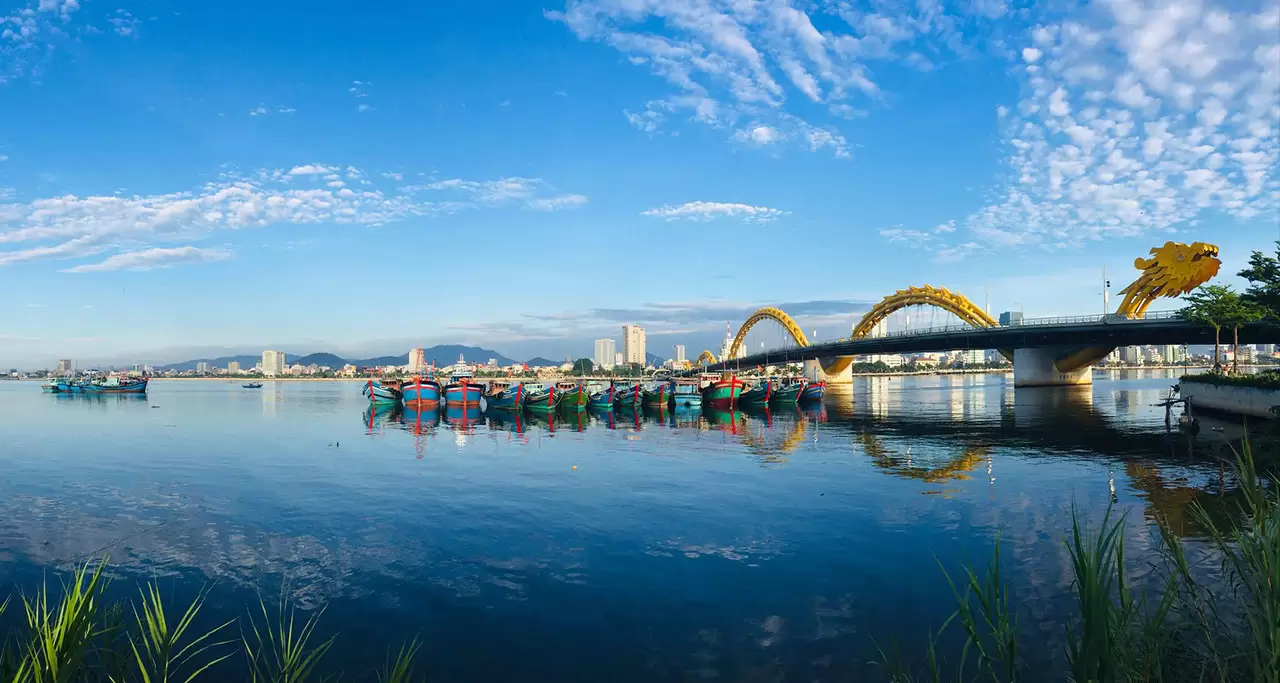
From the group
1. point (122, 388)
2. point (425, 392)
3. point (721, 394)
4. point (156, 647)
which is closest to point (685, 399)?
point (721, 394)

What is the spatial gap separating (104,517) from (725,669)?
2066 centimetres

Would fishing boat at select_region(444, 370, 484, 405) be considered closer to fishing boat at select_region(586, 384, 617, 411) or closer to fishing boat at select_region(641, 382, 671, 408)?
fishing boat at select_region(586, 384, 617, 411)

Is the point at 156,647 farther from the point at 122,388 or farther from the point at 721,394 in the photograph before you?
the point at 122,388

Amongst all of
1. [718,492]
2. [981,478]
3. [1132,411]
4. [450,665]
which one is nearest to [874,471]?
[981,478]

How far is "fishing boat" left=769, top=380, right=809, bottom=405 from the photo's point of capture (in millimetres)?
88250

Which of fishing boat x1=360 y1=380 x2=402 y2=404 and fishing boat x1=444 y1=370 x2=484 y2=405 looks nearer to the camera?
fishing boat x1=444 y1=370 x2=484 y2=405

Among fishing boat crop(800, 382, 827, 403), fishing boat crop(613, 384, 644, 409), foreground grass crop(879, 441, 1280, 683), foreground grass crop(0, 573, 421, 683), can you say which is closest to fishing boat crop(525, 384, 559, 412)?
fishing boat crop(613, 384, 644, 409)

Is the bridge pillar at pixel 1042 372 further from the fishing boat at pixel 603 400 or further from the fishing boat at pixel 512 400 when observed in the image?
the fishing boat at pixel 512 400

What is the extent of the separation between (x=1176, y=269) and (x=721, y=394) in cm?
7030

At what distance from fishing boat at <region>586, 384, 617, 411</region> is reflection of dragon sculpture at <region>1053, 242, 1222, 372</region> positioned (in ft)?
227

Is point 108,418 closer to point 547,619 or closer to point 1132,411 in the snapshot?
point 547,619

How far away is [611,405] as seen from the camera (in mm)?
80688

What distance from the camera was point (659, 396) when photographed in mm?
82375

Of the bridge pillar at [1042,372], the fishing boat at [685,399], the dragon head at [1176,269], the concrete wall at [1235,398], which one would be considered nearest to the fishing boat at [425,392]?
the fishing boat at [685,399]
